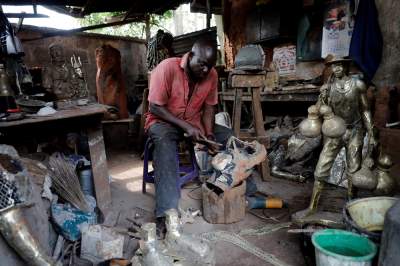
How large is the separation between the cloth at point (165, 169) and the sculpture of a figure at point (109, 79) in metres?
4.35

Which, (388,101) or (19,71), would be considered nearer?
(19,71)

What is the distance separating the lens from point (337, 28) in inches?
201

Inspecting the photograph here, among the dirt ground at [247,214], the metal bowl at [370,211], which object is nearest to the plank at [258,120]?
the dirt ground at [247,214]

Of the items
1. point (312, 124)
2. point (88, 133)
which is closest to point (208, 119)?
point (312, 124)

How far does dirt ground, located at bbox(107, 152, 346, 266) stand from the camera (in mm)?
2430

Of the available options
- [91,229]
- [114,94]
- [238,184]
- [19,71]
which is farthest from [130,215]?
[114,94]

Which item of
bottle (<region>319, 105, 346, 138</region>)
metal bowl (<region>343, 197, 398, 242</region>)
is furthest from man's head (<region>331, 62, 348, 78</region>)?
metal bowl (<region>343, 197, 398, 242</region>)

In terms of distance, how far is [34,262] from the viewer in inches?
72.9

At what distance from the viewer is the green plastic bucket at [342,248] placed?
171 cm

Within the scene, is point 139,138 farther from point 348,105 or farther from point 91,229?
point 348,105

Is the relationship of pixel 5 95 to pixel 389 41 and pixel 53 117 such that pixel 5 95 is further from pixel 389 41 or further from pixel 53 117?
pixel 389 41

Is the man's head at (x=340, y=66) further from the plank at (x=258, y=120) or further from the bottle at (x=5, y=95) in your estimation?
the bottle at (x=5, y=95)

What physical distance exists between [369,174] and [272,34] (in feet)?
14.0

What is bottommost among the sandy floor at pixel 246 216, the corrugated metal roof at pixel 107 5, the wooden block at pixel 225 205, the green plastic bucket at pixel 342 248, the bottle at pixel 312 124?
the sandy floor at pixel 246 216
